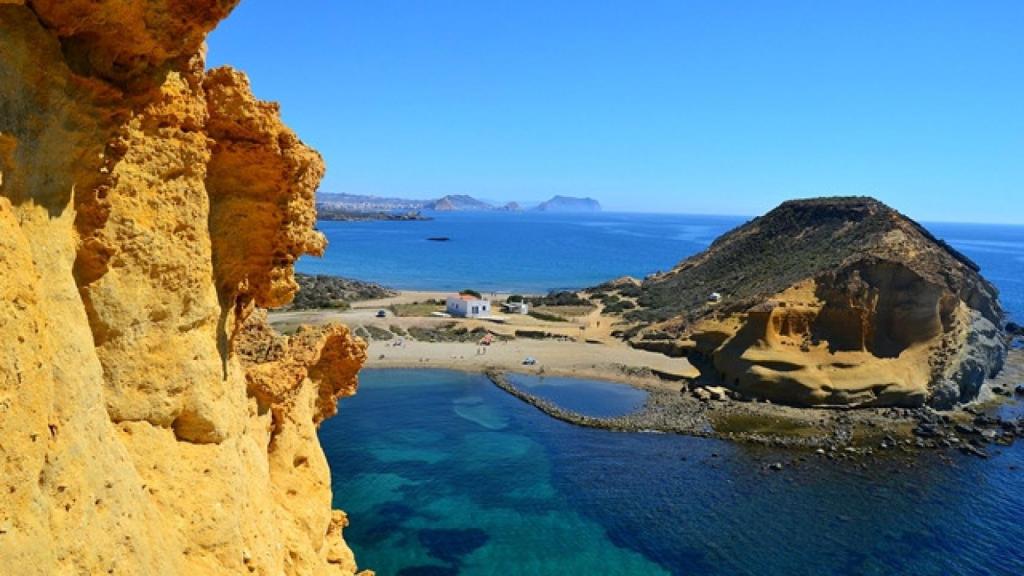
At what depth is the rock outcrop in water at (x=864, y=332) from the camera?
47.5 meters

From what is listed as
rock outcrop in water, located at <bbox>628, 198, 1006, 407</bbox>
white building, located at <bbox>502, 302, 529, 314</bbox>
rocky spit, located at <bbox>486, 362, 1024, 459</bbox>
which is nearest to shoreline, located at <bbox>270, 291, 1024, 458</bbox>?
rocky spit, located at <bbox>486, 362, 1024, 459</bbox>

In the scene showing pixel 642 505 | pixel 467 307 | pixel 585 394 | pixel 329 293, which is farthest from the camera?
pixel 329 293

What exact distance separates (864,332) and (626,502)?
88.6 ft

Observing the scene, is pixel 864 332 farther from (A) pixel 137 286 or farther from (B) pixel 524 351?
(A) pixel 137 286

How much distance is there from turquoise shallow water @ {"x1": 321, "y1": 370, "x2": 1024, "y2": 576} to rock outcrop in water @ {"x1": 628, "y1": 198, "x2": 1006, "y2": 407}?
28.3 ft

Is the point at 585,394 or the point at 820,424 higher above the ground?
the point at 820,424

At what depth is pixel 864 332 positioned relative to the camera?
49.8 metres

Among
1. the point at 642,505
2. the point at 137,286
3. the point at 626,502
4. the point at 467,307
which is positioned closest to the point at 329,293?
the point at 467,307

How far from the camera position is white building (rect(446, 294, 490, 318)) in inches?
2948

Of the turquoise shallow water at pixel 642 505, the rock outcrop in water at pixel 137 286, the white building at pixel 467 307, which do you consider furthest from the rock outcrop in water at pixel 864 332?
the rock outcrop in water at pixel 137 286

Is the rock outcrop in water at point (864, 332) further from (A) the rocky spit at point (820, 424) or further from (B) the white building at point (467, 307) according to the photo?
(B) the white building at point (467, 307)

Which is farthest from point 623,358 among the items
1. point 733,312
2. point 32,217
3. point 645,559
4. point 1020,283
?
point 1020,283

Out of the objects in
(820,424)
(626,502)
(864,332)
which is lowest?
(626,502)

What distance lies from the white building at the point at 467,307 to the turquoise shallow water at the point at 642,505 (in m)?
30.8
